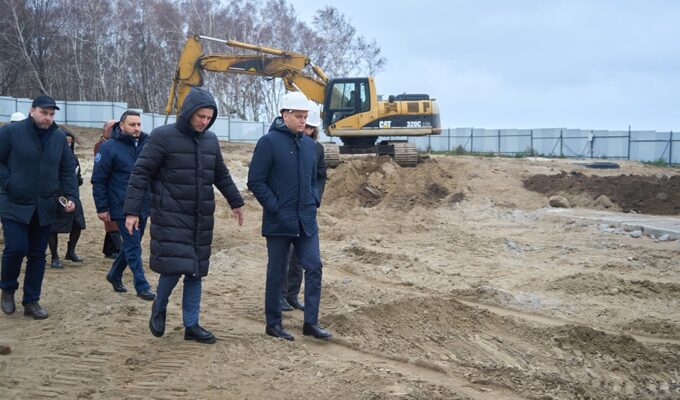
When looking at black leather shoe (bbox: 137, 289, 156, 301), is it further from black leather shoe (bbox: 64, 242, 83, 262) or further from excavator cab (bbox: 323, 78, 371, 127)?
excavator cab (bbox: 323, 78, 371, 127)

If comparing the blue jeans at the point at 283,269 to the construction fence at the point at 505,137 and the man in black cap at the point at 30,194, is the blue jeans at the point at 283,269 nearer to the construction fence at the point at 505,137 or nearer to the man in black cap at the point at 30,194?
the man in black cap at the point at 30,194

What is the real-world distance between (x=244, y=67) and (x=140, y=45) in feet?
90.0

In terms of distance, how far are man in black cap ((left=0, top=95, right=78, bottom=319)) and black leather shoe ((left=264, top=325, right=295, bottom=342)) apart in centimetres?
216

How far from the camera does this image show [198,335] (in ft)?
18.5

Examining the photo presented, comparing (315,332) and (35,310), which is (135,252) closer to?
(35,310)

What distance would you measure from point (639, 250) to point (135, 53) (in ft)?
130

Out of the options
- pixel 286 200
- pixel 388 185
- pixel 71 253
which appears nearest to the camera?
pixel 286 200

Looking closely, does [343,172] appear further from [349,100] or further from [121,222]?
[121,222]

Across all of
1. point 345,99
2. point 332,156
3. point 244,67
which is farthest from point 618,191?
point 244,67

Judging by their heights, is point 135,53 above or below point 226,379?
above

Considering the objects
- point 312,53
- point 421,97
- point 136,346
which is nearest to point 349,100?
point 421,97

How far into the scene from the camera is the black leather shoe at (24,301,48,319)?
21.6 ft

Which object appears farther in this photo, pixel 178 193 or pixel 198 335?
pixel 198 335

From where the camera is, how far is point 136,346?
18.5 ft
